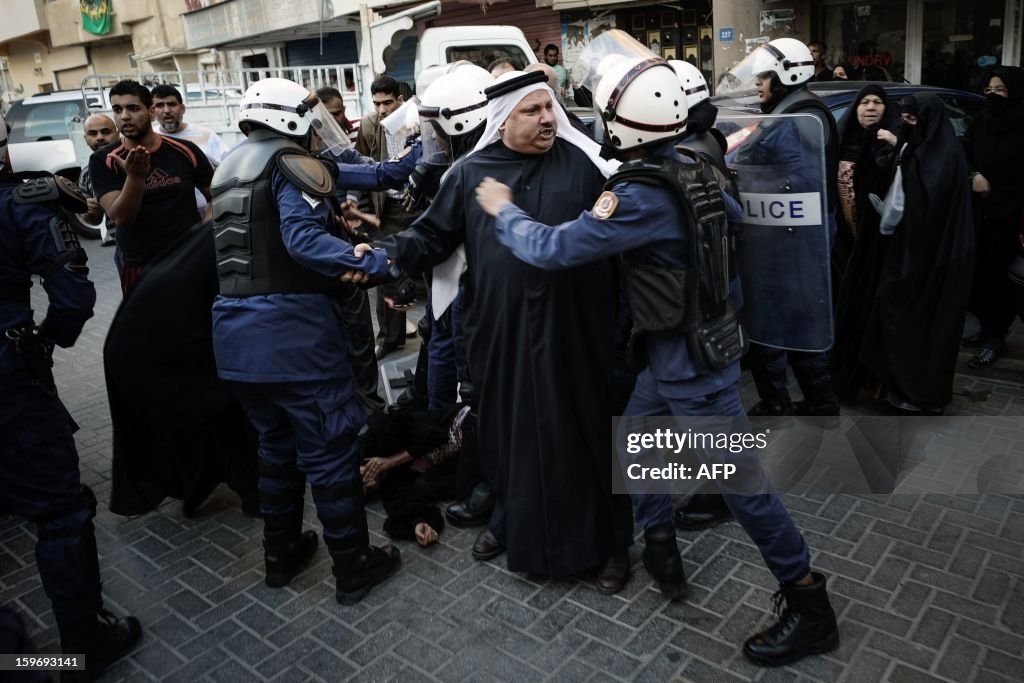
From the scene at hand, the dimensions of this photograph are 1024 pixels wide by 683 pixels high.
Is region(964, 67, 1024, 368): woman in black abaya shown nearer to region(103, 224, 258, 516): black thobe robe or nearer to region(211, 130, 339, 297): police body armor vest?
region(211, 130, 339, 297): police body armor vest

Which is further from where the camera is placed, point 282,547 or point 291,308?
point 282,547

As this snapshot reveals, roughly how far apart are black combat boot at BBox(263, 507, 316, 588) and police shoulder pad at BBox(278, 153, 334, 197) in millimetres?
1391

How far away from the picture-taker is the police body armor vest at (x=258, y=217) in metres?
3.30

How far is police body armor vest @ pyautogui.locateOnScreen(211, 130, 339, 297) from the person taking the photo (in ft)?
10.8

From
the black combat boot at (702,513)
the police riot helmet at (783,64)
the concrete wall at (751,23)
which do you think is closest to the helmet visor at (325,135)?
the black combat boot at (702,513)

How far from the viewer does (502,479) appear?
12.1 ft

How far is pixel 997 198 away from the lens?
5.66 m

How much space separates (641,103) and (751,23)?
10499 mm

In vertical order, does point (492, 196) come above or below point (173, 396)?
above

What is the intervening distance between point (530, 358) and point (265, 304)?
104 centimetres

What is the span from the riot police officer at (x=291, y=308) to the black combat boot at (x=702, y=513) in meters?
1.41

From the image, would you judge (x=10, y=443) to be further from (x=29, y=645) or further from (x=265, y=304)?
(x=29, y=645)

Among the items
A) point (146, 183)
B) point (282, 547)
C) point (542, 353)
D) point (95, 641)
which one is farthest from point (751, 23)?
point (95, 641)

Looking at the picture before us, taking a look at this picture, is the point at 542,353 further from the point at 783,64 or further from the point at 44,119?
the point at 44,119
